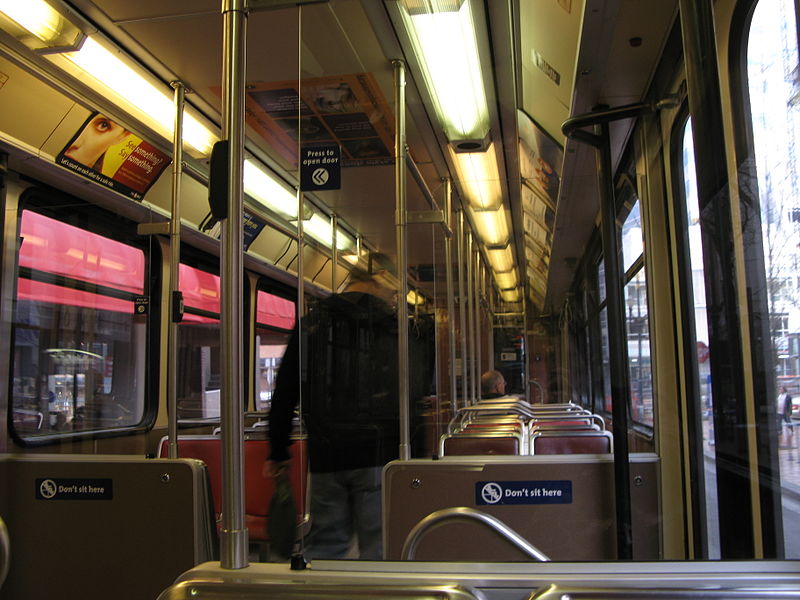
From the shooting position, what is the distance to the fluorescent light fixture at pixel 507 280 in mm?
2121

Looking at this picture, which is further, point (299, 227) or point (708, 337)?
point (299, 227)

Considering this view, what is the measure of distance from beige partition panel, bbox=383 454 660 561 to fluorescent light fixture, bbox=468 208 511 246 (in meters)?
0.77

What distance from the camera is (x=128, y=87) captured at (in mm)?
3680

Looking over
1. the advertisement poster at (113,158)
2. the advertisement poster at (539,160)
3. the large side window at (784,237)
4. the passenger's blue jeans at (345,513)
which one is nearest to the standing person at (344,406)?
the passenger's blue jeans at (345,513)

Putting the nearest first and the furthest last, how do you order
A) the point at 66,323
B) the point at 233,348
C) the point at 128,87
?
the point at 233,348, the point at 66,323, the point at 128,87

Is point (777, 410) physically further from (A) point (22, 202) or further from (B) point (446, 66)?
(A) point (22, 202)

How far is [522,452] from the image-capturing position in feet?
8.89

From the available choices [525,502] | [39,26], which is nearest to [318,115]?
[525,502]

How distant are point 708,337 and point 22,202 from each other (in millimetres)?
3285

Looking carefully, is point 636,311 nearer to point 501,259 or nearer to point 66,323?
point 501,259

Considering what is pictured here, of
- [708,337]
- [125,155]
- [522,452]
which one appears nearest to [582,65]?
[708,337]

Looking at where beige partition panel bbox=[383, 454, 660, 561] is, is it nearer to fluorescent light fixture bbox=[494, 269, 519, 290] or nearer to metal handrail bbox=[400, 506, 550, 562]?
metal handrail bbox=[400, 506, 550, 562]

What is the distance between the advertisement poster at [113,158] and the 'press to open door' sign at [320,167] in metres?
2.74

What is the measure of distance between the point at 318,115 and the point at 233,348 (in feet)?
1.78
